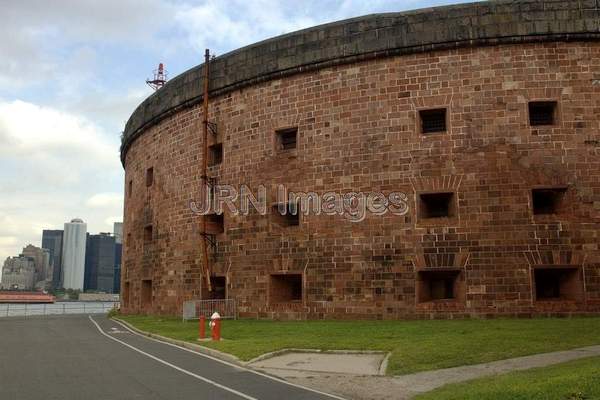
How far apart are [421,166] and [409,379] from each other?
10.4m

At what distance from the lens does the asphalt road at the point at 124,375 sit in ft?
28.5

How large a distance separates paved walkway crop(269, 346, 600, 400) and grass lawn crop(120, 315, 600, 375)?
0.43 meters

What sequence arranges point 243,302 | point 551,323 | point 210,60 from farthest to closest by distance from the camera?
point 210,60 < point 243,302 < point 551,323

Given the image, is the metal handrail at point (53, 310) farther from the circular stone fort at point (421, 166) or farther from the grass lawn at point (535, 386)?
the grass lawn at point (535, 386)

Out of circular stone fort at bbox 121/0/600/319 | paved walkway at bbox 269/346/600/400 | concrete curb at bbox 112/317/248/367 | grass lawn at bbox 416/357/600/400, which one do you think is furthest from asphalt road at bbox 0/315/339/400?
circular stone fort at bbox 121/0/600/319

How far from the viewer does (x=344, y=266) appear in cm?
2000

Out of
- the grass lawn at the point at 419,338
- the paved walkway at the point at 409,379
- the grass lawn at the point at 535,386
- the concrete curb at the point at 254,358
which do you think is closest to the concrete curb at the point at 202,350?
the concrete curb at the point at 254,358

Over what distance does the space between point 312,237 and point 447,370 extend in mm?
10378

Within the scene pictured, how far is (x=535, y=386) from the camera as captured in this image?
8.04 m

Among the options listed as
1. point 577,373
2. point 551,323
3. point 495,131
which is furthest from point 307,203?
point 577,373

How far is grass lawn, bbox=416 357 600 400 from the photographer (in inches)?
298

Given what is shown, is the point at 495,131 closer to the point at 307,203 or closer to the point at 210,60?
the point at 307,203

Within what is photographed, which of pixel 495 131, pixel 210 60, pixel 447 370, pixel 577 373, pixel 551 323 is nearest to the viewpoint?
pixel 577 373

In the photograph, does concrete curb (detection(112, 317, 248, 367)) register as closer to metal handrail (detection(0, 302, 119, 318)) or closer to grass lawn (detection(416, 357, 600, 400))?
grass lawn (detection(416, 357, 600, 400))
